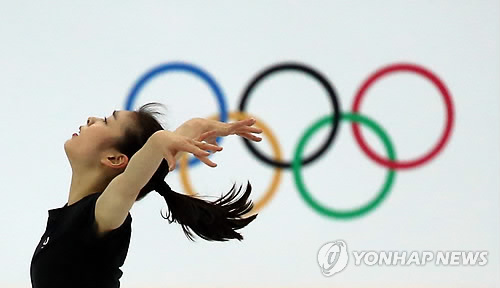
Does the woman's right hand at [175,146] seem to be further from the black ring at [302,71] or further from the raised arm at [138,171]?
the black ring at [302,71]

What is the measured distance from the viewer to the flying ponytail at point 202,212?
177 centimetres

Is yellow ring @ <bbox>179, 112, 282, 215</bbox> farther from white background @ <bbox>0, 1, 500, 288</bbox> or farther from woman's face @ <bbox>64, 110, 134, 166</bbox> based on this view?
woman's face @ <bbox>64, 110, 134, 166</bbox>

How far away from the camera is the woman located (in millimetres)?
1542

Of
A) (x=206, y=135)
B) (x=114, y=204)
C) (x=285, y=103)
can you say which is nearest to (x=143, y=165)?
(x=114, y=204)

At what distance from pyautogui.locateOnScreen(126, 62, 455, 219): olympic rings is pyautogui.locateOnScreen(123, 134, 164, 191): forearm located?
2333 millimetres

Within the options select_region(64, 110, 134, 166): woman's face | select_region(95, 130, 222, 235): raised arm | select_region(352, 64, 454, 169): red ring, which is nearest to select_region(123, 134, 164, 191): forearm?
select_region(95, 130, 222, 235): raised arm

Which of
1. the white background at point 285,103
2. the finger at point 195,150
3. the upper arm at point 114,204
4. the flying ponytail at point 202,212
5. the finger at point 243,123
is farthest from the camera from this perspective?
the white background at point 285,103

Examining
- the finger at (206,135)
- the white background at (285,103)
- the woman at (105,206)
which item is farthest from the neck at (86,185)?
the white background at (285,103)

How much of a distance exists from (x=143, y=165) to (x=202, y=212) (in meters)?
0.42

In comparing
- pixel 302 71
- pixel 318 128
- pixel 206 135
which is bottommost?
pixel 206 135

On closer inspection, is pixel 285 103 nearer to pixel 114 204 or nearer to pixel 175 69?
pixel 175 69

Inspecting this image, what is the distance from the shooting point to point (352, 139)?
3.85 metres

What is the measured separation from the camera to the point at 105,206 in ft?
4.97

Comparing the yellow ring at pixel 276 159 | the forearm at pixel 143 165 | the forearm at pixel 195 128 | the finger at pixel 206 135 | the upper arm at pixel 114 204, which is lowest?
the upper arm at pixel 114 204
